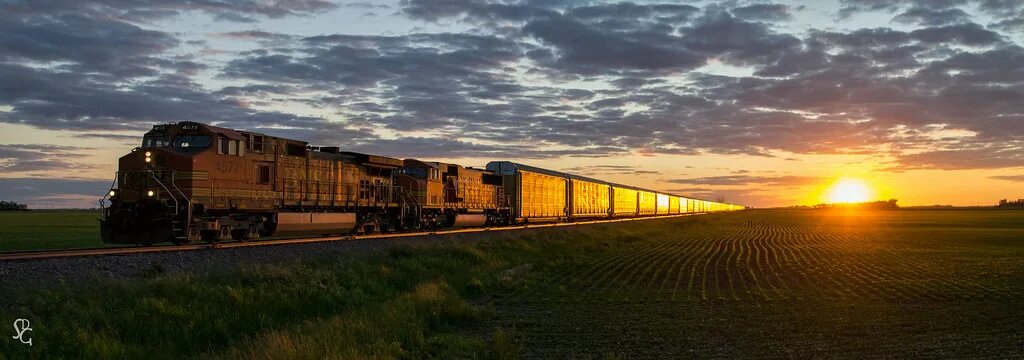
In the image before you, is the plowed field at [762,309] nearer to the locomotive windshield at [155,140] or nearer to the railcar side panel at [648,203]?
the locomotive windshield at [155,140]

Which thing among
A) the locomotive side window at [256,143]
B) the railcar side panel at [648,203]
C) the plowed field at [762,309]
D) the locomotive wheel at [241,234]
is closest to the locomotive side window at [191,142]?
the locomotive side window at [256,143]

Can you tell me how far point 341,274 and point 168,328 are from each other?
543 centimetres

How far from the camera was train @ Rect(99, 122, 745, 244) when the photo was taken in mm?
20703

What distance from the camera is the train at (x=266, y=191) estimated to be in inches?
815

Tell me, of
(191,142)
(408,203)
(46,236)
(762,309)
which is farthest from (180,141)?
(46,236)

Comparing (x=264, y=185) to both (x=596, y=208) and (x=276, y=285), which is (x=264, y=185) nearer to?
(x=276, y=285)

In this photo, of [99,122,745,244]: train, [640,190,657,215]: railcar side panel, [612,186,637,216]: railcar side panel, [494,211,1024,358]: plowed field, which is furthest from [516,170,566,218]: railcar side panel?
[640,190,657,215]: railcar side panel
